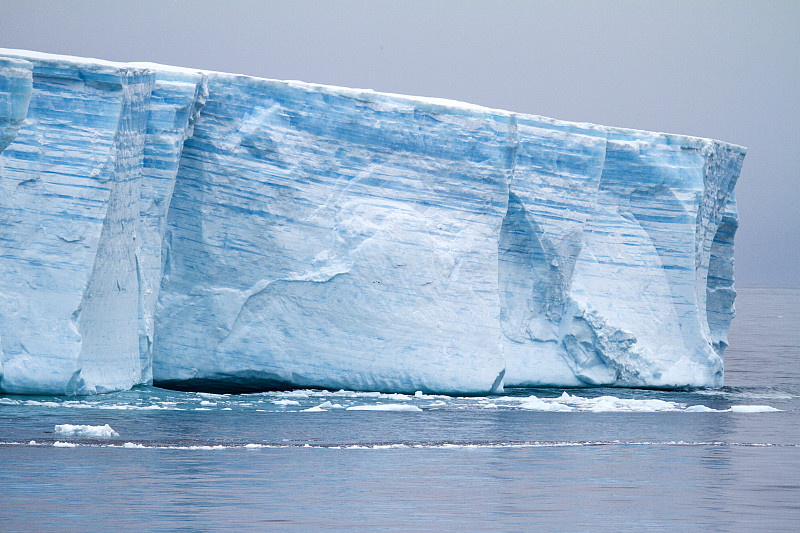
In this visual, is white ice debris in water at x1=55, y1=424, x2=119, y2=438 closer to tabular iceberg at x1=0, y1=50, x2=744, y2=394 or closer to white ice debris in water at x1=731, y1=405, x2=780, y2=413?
tabular iceberg at x1=0, y1=50, x2=744, y2=394

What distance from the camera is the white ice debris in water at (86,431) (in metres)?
8.98

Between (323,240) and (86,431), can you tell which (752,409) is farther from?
(86,431)

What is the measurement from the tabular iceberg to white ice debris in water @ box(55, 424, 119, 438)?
1584mm

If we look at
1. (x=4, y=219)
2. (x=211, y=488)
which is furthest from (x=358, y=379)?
(x=211, y=488)

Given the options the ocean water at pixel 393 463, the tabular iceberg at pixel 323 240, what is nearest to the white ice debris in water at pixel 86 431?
the ocean water at pixel 393 463

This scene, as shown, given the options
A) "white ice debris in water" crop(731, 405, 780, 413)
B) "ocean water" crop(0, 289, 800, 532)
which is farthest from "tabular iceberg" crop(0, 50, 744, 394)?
"white ice debris in water" crop(731, 405, 780, 413)

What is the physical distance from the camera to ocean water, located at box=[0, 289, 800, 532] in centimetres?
640

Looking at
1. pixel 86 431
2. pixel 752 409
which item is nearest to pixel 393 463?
pixel 86 431

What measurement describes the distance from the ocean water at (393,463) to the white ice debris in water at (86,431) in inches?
0.6

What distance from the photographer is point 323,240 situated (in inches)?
484

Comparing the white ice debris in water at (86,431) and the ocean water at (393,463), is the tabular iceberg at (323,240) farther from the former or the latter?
the white ice debris in water at (86,431)

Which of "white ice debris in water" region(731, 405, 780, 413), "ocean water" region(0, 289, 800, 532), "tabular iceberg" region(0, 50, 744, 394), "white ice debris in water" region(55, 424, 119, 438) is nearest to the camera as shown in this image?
"ocean water" region(0, 289, 800, 532)

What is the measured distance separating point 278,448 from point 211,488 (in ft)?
5.81

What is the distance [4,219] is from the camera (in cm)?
1051
